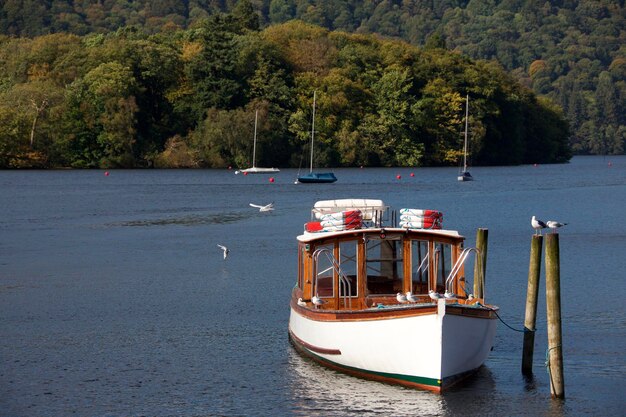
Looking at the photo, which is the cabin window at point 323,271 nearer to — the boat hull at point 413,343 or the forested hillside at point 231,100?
the boat hull at point 413,343

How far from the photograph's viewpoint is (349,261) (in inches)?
1244

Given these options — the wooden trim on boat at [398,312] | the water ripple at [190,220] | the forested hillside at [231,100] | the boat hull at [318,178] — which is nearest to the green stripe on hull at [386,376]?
the wooden trim on boat at [398,312]

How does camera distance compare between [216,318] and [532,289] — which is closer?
[532,289]

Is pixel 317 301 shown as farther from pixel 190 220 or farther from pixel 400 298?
pixel 190 220

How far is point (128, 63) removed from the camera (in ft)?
541

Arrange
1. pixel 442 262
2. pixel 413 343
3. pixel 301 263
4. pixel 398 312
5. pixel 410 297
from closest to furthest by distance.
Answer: pixel 398 312
pixel 413 343
pixel 410 297
pixel 442 262
pixel 301 263

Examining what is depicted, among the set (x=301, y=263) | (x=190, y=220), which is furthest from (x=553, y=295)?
(x=190, y=220)

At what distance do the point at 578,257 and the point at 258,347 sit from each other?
27.5 metres

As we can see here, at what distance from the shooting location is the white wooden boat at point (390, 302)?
2845 cm

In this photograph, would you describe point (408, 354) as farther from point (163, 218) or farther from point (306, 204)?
point (306, 204)

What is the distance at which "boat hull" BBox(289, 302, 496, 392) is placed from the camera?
2800cm

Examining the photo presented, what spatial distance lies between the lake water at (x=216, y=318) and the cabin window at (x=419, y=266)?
9.42 feet

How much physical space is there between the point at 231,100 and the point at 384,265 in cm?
13604

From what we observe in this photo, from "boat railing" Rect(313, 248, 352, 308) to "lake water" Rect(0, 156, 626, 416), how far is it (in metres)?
2.18
